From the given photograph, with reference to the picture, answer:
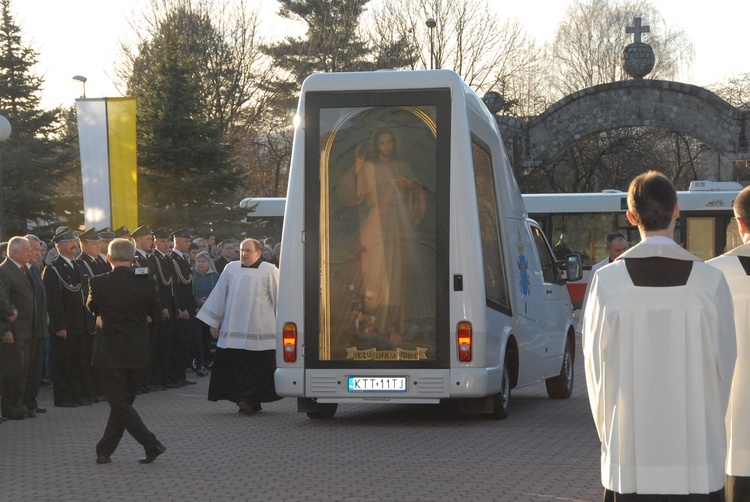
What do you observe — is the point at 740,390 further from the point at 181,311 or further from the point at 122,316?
the point at 181,311

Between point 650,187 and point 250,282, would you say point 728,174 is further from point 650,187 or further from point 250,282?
point 650,187

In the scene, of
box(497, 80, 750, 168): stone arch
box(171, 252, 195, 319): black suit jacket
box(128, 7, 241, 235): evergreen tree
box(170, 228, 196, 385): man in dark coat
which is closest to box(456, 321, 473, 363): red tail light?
box(170, 228, 196, 385): man in dark coat

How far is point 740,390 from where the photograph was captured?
5.95m

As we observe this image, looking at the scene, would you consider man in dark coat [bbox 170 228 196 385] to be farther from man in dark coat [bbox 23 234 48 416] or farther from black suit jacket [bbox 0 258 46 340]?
black suit jacket [bbox 0 258 46 340]

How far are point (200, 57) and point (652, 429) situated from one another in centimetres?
4970

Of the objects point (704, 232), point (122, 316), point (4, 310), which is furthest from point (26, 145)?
point (122, 316)

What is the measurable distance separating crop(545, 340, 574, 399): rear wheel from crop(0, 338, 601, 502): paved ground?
662mm

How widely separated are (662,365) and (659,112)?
32580 mm

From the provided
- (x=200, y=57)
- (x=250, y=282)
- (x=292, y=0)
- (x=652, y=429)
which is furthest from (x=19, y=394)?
(x=292, y=0)

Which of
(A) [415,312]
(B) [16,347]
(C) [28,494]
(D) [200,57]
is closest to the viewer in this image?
(C) [28,494]

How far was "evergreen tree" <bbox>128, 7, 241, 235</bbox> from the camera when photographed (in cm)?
3347

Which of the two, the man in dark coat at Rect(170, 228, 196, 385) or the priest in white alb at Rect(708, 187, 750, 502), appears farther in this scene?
the man in dark coat at Rect(170, 228, 196, 385)

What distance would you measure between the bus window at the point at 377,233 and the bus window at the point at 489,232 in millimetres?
521

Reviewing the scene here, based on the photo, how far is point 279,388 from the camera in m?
12.8
